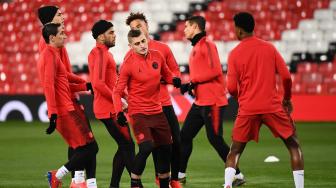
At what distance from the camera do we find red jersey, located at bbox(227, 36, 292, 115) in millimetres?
9344

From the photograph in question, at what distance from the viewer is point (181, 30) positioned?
27984 millimetres

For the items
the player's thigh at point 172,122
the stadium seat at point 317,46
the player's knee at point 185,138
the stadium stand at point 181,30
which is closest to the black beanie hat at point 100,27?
the player's thigh at point 172,122

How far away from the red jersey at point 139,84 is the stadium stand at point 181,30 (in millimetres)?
15514

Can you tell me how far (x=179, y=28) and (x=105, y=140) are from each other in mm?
9939

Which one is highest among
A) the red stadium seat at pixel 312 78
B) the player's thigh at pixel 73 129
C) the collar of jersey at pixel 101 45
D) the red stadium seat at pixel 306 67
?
the collar of jersey at pixel 101 45

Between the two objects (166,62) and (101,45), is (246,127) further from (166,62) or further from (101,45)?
(101,45)

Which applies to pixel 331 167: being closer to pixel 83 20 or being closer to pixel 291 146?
pixel 291 146

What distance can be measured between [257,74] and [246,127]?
1.97ft

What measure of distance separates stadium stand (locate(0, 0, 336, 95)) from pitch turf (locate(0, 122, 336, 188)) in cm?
470

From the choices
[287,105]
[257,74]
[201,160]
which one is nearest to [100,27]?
[257,74]

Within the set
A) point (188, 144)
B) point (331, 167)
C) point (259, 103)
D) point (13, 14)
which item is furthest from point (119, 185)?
point (13, 14)

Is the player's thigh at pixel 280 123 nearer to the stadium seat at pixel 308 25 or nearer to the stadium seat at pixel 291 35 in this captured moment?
the stadium seat at pixel 291 35

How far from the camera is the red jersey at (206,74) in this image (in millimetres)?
11609

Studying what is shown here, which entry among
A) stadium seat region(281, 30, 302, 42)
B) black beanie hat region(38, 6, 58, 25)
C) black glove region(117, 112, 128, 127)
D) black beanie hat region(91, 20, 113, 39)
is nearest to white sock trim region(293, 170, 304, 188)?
black glove region(117, 112, 128, 127)
